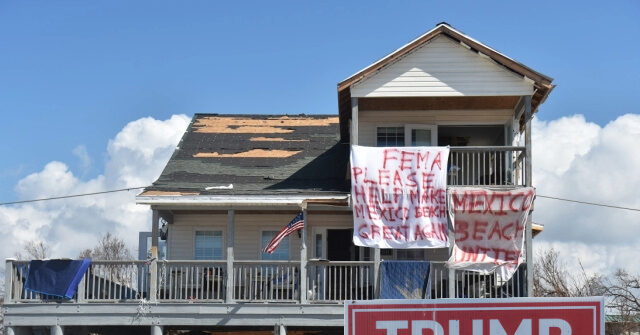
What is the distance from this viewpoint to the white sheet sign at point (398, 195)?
67.4ft

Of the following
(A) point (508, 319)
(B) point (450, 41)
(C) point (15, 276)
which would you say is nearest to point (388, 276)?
(B) point (450, 41)

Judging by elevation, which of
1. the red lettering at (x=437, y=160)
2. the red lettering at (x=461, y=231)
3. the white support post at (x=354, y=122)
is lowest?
the red lettering at (x=461, y=231)

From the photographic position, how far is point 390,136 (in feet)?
78.4

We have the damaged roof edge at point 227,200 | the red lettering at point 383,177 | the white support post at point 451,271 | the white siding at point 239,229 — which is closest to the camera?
the white support post at point 451,271

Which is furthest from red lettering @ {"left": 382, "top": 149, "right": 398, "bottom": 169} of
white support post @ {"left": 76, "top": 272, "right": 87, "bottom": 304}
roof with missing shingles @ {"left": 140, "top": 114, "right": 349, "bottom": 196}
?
white support post @ {"left": 76, "top": 272, "right": 87, "bottom": 304}

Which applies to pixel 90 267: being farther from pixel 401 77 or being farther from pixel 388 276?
pixel 401 77

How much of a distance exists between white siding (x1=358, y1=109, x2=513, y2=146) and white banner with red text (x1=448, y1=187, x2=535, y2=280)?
3.48 metres

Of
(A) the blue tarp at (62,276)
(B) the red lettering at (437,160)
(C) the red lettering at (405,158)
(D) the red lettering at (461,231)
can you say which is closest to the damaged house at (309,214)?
(A) the blue tarp at (62,276)

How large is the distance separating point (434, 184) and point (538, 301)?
1405 centimetres

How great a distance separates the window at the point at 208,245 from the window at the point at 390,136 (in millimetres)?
5226

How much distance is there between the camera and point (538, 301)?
6609mm

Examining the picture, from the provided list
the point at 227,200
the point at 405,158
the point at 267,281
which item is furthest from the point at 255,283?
the point at 405,158

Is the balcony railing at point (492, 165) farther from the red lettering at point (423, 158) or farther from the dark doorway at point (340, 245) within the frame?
the dark doorway at point (340, 245)

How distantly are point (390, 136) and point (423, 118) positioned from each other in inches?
38.7
